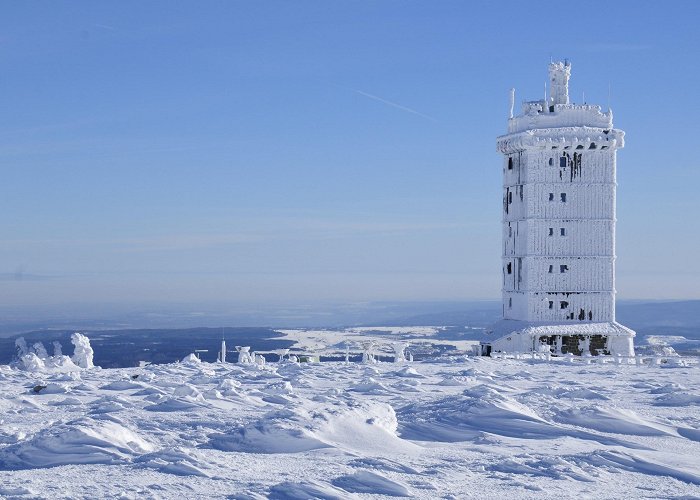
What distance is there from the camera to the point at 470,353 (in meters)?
54.2

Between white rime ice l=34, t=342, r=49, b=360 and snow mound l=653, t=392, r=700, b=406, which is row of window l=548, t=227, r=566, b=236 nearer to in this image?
snow mound l=653, t=392, r=700, b=406

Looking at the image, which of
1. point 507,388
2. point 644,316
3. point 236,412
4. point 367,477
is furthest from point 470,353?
point 644,316

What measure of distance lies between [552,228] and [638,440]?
34284 mm

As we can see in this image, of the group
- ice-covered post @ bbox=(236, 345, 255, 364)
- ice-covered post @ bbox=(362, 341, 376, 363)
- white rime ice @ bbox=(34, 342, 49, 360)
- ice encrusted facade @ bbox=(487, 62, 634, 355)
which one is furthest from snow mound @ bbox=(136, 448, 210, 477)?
ice encrusted facade @ bbox=(487, 62, 634, 355)

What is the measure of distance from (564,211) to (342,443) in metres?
37.3

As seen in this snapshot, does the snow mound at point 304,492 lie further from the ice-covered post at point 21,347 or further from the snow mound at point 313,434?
the ice-covered post at point 21,347

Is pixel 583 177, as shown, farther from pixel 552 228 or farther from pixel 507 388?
pixel 507 388

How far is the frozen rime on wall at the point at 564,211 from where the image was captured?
53062 mm

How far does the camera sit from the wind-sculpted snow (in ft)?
50.6

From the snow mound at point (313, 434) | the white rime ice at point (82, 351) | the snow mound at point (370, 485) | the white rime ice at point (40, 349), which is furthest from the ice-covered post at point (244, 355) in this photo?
the snow mound at point (370, 485)

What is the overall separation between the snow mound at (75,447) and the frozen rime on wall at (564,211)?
3820cm

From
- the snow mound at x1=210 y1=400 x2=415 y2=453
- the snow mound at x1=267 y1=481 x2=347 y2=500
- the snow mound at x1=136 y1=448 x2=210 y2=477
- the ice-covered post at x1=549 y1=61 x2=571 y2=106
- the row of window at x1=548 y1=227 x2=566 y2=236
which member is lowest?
the snow mound at x1=267 y1=481 x2=347 y2=500

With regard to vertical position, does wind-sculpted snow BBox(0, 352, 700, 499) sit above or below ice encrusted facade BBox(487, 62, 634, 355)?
below

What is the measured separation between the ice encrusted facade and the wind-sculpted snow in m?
24.8
